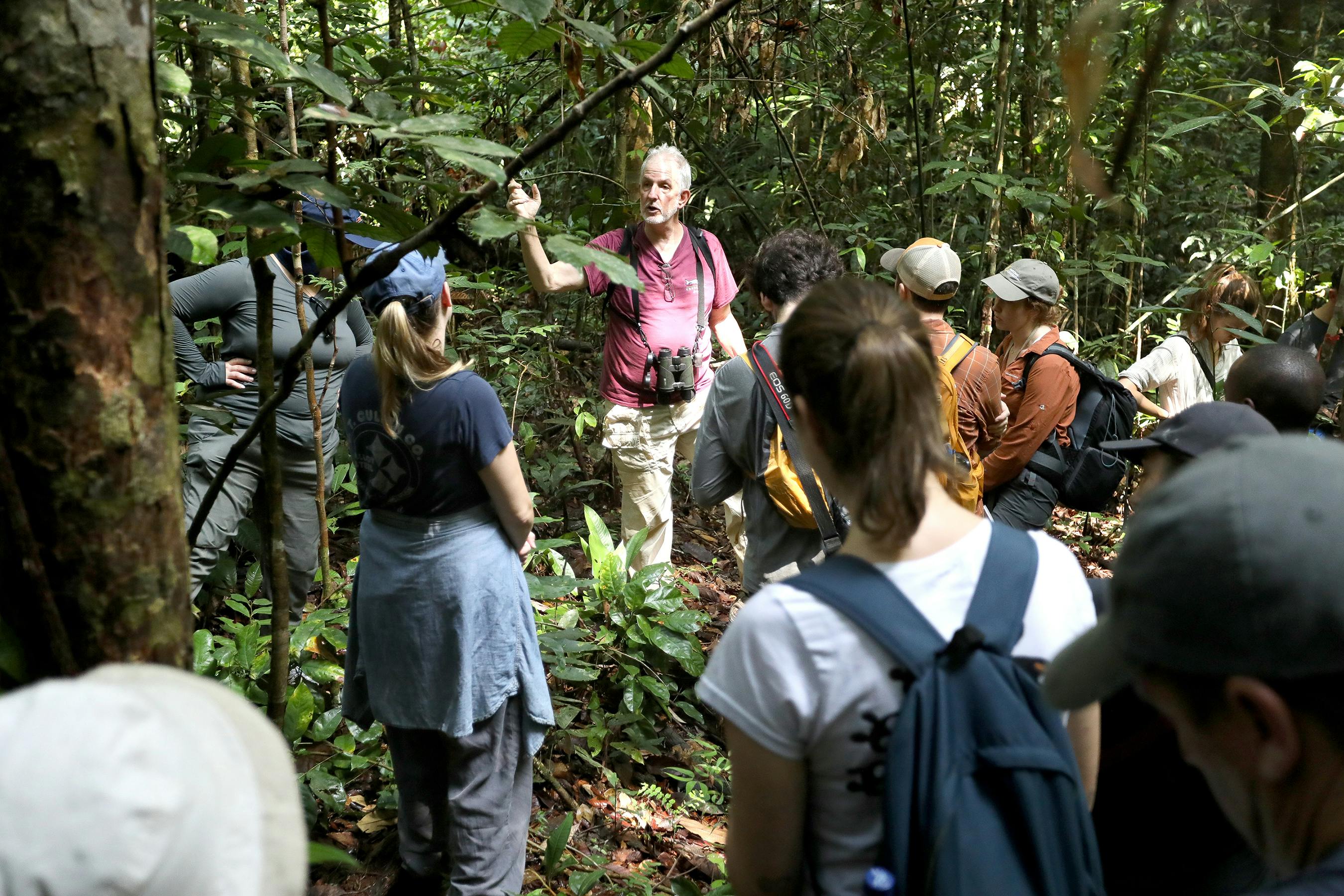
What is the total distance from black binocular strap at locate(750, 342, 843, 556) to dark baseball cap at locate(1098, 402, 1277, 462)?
3.64 ft

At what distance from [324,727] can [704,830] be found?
1.39 metres

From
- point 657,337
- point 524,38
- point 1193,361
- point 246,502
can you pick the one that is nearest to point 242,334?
point 246,502

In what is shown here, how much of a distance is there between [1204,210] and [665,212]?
6603 mm

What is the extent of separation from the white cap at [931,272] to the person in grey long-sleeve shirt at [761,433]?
0.48 m

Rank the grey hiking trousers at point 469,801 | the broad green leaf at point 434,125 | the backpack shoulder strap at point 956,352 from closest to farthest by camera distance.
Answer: the broad green leaf at point 434,125, the grey hiking trousers at point 469,801, the backpack shoulder strap at point 956,352

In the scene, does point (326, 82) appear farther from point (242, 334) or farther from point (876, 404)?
point (242, 334)

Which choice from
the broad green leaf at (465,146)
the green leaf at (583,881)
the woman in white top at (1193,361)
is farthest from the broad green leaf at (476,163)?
the woman in white top at (1193,361)

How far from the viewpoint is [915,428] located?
150 centimetres

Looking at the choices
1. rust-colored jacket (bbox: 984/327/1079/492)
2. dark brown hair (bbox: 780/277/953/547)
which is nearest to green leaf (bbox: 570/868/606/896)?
dark brown hair (bbox: 780/277/953/547)

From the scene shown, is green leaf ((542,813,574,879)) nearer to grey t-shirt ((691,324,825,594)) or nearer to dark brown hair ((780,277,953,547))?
grey t-shirt ((691,324,825,594))

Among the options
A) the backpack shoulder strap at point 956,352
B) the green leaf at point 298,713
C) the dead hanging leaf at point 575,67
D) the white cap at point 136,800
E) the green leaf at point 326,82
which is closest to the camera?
the white cap at point 136,800

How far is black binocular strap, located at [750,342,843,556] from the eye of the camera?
3053 mm

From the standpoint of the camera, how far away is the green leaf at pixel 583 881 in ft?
9.76

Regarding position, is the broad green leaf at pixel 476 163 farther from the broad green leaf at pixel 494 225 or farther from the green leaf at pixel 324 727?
the green leaf at pixel 324 727
